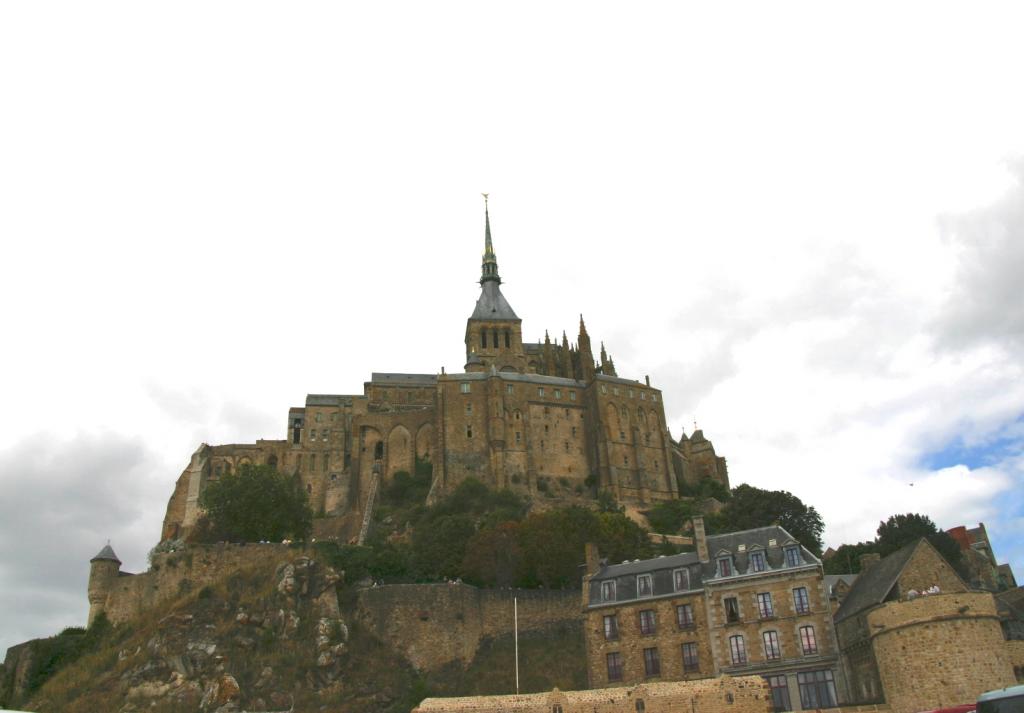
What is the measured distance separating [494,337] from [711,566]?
7758 centimetres

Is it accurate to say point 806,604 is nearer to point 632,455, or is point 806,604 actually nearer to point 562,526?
point 562,526

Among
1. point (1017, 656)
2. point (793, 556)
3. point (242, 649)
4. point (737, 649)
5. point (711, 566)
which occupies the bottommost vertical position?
point (1017, 656)

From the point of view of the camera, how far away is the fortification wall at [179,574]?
2178 inches

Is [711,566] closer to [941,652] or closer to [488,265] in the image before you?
[941,652]

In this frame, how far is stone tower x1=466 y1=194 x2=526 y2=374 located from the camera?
379ft

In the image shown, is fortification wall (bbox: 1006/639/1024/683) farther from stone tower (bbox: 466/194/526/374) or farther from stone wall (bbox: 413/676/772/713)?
stone tower (bbox: 466/194/526/374)

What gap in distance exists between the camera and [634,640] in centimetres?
4275

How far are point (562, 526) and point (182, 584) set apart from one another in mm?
24325

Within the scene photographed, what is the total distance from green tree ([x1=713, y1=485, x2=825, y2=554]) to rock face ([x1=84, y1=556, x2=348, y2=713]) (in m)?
33.5

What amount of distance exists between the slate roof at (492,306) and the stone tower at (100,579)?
69.3 metres

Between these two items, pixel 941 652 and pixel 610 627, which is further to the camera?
pixel 610 627

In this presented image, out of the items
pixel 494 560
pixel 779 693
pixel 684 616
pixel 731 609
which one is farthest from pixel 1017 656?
pixel 494 560

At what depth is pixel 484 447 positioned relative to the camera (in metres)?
96.2

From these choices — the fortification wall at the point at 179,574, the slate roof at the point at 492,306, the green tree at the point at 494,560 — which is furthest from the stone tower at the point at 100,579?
the slate roof at the point at 492,306
